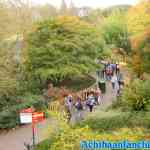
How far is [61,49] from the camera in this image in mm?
27797

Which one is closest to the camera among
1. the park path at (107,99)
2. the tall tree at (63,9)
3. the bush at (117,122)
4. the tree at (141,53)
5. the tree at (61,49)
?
the bush at (117,122)

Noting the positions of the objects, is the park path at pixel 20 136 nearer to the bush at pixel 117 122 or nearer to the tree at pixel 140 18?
the bush at pixel 117 122

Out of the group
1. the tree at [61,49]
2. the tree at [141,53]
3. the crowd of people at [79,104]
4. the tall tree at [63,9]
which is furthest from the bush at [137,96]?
the tall tree at [63,9]

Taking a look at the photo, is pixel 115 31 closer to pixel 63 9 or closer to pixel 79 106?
pixel 63 9

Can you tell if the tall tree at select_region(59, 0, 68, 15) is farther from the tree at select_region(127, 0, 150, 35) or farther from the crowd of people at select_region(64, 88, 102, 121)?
the crowd of people at select_region(64, 88, 102, 121)

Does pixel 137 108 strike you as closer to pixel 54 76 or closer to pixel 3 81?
pixel 3 81

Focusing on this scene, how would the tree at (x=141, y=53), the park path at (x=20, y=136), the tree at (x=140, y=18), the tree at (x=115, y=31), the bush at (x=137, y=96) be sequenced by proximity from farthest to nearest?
the tree at (x=115, y=31), the tree at (x=140, y=18), the tree at (x=141, y=53), the bush at (x=137, y=96), the park path at (x=20, y=136)

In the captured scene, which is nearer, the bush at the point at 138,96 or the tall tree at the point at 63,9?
the bush at the point at 138,96

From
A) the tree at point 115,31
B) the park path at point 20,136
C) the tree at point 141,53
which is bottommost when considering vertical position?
the park path at point 20,136

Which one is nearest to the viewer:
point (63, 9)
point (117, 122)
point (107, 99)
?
A: point (117, 122)

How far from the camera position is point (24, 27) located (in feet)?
104

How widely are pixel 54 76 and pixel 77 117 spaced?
809cm

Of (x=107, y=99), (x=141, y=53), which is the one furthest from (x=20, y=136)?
(x=141, y=53)

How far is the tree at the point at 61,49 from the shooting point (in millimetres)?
27406
